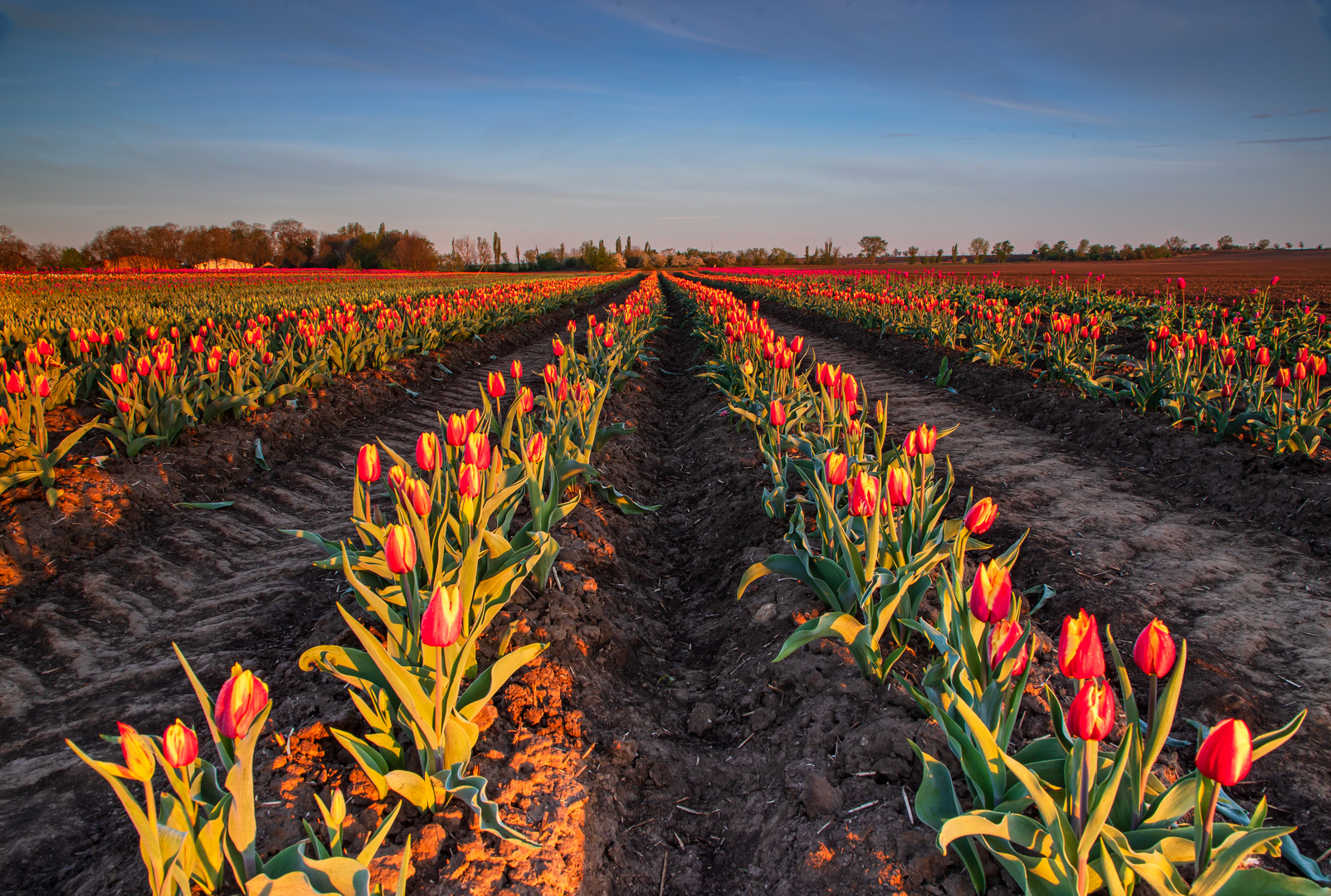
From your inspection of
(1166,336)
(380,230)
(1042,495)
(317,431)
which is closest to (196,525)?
(317,431)

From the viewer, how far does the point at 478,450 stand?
2.45m

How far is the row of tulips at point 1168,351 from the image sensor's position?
17.6 feet

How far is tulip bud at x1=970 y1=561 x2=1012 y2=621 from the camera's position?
157 cm

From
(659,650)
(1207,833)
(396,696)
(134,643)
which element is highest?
(1207,833)

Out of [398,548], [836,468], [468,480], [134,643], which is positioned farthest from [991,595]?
[134,643]

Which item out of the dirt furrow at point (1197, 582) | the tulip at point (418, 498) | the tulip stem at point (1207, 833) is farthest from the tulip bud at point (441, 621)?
the dirt furrow at point (1197, 582)

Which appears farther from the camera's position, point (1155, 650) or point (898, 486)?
point (898, 486)

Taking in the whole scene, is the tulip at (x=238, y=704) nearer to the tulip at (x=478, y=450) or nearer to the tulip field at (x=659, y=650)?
the tulip field at (x=659, y=650)

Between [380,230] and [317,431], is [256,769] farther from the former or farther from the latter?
[380,230]

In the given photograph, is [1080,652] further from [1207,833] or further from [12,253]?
[12,253]

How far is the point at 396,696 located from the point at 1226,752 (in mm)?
2038

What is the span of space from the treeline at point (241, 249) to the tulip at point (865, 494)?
206 ft

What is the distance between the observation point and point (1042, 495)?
5074 millimetres

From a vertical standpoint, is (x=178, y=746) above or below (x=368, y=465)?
below
